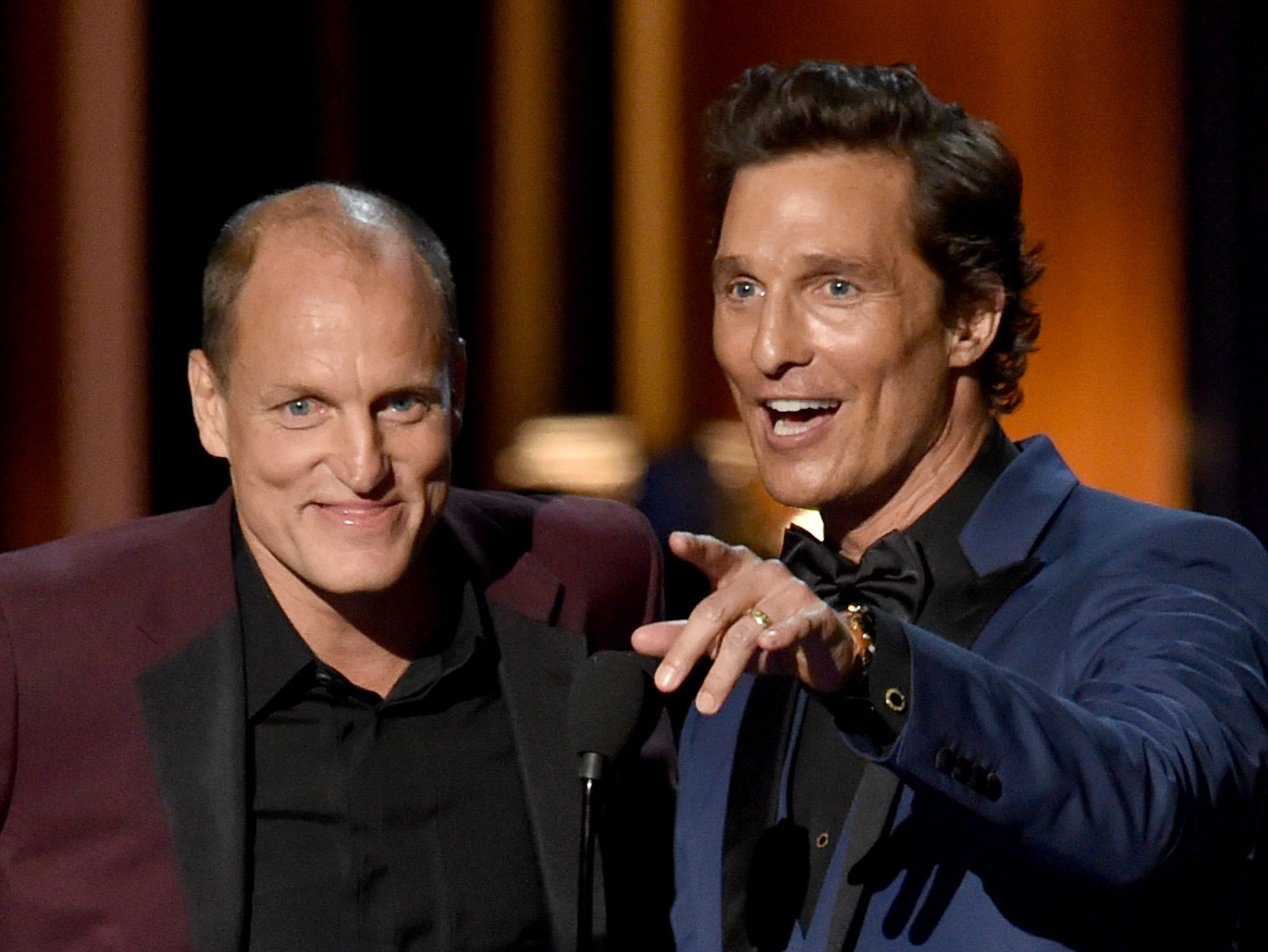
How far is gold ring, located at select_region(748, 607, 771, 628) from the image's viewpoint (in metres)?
1.49

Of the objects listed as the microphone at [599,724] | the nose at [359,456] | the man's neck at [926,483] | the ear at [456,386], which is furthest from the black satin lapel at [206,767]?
the man's neck at [926,483]

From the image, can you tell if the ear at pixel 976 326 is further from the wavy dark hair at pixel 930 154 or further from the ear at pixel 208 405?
the ear at pixel 208 405

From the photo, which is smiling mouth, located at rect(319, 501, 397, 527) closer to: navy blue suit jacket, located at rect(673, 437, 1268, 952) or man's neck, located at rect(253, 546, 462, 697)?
man's neck, located at rect(253, 546, 462, 697)

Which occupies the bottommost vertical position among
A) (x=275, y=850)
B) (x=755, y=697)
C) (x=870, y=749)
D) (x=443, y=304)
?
(x=275, y=850)

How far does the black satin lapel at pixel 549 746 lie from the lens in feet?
7.44

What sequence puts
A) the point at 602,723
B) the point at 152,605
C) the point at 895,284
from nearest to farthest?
the point at 602,723, the point at 895,284, the point at 152,605

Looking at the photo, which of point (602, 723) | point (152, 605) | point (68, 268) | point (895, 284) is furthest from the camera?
point (68, 268)

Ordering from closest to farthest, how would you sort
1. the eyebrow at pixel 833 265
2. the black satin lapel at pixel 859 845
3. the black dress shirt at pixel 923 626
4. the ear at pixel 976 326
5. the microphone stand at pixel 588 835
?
the microphone stand at pixel 588 835
the black satin lapel at pixel 859 845
the black dress shirt at pixel 923 626
the eyebrow at pixel 833 265
the ear at pixel 976 326

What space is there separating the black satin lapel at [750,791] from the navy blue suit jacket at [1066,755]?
2 centimetres

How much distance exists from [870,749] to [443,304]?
40.4 inches

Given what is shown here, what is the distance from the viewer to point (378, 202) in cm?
242

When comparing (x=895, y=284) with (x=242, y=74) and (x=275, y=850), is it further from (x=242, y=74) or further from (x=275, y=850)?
(x=242, y=74)

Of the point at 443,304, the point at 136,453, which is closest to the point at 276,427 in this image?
the point at 443,304

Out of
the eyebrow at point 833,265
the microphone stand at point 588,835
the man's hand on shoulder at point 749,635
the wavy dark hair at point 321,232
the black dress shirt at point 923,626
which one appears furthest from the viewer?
the wavy dark hair at point 321,232
